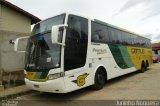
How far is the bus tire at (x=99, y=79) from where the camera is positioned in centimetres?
874

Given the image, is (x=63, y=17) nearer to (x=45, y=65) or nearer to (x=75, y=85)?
(x=45, y=65)

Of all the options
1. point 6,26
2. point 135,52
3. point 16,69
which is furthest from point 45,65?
point 6,26

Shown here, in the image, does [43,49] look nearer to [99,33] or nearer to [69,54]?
[69,54]

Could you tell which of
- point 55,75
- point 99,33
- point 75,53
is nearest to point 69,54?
point 75,53

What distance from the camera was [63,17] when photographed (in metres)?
7.47

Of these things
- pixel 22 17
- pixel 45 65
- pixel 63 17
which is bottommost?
pixel 45 65

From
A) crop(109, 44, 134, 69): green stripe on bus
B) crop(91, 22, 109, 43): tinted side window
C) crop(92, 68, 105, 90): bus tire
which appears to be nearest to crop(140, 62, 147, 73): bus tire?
crop(109, 44, 134, 69): green stripe on bus

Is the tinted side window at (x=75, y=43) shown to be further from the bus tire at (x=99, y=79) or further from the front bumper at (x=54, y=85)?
the bus tire at (x=99, y=79)

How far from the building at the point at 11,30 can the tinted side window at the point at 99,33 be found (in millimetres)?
4489

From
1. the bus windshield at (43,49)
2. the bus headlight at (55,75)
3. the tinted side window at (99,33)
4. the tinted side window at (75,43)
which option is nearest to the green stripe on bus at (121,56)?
the tinted side window at (99,33)

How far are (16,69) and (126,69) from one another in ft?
20.6

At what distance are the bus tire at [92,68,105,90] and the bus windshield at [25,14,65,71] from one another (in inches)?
98.9

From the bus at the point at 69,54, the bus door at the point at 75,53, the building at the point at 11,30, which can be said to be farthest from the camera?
the building at the point at 11,30

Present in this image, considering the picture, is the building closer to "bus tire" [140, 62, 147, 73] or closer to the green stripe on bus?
the green stripe on bus
